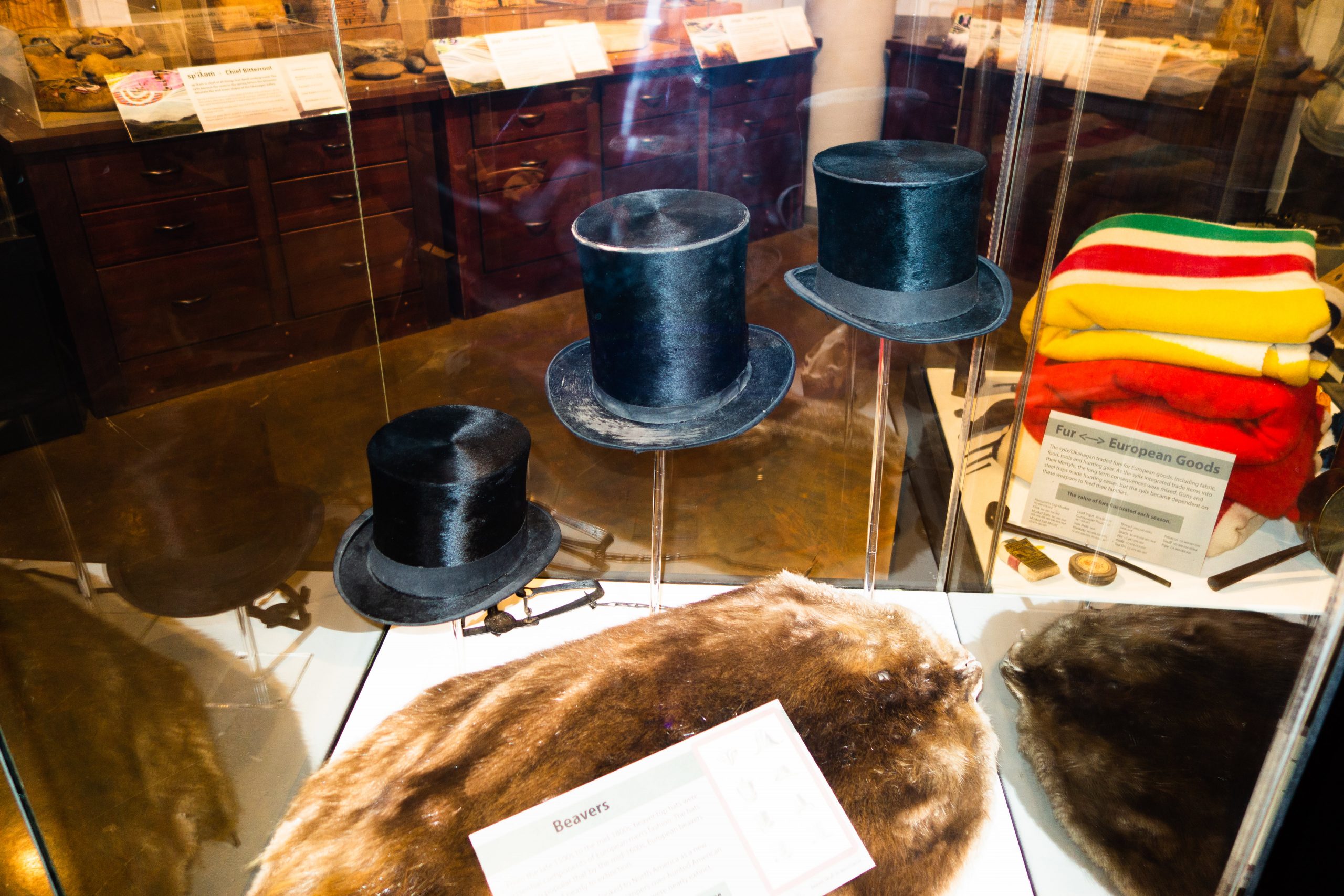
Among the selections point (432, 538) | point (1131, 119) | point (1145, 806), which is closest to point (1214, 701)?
point (1145, 806)

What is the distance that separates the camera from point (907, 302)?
120cm

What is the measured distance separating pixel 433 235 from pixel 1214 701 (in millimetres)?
1350

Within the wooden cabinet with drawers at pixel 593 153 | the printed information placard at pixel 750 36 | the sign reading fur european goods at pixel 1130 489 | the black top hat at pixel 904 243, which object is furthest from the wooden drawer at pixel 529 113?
the sign reading fur european goods at pixel 1130 489

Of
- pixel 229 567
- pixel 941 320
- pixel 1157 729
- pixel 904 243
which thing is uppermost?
pixel 904 243

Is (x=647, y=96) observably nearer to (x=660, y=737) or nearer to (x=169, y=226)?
(x=169, y=226)

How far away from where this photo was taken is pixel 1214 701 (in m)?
1.18

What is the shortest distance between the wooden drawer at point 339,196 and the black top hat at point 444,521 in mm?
341

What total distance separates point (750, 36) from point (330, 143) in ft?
2.52

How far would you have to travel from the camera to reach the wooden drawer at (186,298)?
112 centimetres

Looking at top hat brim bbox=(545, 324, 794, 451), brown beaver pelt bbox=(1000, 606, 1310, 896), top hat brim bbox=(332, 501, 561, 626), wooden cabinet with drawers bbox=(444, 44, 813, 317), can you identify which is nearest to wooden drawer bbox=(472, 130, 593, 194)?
wooden cabinet with drawers bbox=(444, 44, 813, 317)

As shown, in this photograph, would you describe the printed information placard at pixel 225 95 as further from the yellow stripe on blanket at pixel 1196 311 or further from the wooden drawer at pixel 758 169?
the yellow stripe on blanket at pixel 1196 311

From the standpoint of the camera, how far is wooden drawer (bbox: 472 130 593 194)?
5.05 ft

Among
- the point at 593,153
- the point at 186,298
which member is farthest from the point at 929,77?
the point at 186,298

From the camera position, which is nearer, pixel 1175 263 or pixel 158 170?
pixel 158 170
